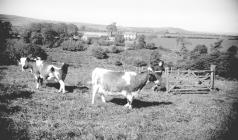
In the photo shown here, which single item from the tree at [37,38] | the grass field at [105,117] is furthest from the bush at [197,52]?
the tree at [37,38]

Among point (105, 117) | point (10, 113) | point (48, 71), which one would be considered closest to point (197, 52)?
point (48, 71)

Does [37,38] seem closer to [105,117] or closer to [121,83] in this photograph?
[121,83]

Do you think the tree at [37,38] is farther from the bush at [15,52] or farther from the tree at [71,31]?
the tree at [71,31]

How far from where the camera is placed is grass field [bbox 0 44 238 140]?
7.23 meters

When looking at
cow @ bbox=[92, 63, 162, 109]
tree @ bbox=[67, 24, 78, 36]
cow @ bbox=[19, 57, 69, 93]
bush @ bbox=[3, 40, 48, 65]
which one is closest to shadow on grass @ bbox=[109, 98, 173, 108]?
cow @ bbox=[92, 63, 162, 109]

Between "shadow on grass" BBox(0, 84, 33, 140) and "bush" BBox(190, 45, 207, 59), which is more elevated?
"bush" BBox(190, 45, 207, 59)

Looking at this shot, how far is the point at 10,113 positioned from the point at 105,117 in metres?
3.63

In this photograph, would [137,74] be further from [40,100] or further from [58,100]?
[40,100]

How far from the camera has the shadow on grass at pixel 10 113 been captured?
6624mm

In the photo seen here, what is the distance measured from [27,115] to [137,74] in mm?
5213

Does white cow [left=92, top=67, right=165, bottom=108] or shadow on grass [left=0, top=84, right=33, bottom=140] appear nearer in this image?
shadow on grass [left=0, top=84, right=33, bottom=140]

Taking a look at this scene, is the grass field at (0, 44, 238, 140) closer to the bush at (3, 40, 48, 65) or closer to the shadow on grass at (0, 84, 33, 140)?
the shadow on grass at (0, 84, 33, 140)

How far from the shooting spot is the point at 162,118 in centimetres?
931

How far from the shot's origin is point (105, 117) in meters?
8.87
